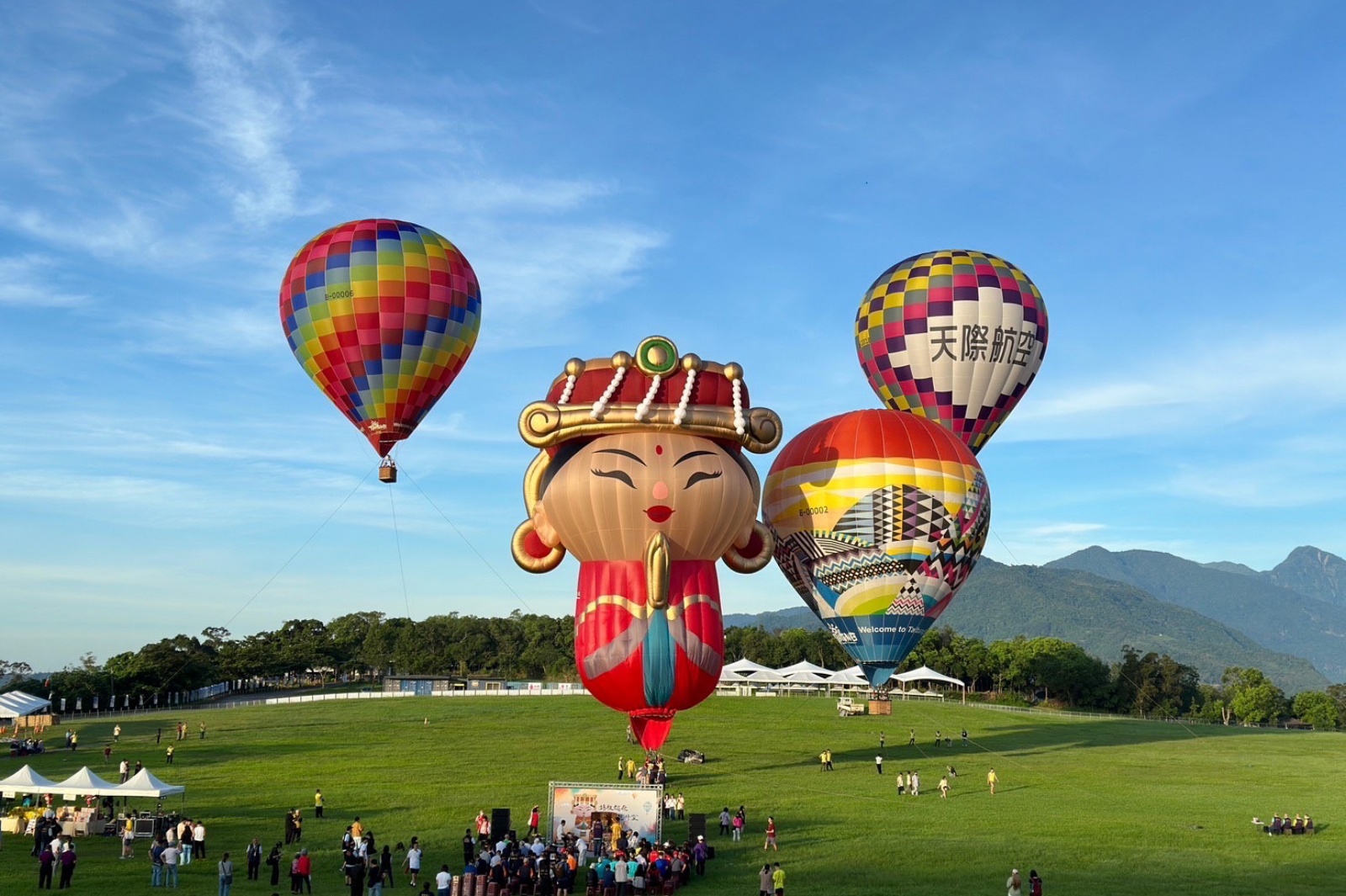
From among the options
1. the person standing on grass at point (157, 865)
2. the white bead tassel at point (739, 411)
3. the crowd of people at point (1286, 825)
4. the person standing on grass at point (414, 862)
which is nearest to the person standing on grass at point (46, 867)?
the person standing on grass at point (157, 865)

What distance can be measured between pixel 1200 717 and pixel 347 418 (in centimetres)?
9154

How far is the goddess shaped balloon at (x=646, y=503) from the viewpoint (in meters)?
33.7

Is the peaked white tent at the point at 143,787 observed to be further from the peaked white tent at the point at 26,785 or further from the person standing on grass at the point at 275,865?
the person standing on grass at the point at 275,865

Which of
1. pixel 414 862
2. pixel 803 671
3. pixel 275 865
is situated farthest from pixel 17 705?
pixel 803 671

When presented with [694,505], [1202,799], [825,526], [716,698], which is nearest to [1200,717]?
[716,698]

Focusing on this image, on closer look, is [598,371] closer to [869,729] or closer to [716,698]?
[869,729]

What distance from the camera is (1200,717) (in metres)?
111

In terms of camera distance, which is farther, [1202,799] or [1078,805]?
[1202,799]

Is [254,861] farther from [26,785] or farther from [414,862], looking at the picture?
[26,785]

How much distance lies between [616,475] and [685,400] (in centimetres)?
282

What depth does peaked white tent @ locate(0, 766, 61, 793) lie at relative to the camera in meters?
31.8

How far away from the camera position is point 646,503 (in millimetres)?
33531

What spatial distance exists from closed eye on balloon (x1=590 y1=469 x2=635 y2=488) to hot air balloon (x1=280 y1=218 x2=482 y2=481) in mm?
11467

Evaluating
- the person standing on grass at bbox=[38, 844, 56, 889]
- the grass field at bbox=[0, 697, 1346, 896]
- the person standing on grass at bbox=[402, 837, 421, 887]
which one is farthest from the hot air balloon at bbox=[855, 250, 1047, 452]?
the person standing on grass at bbox=[38, 844, 56, 889]
